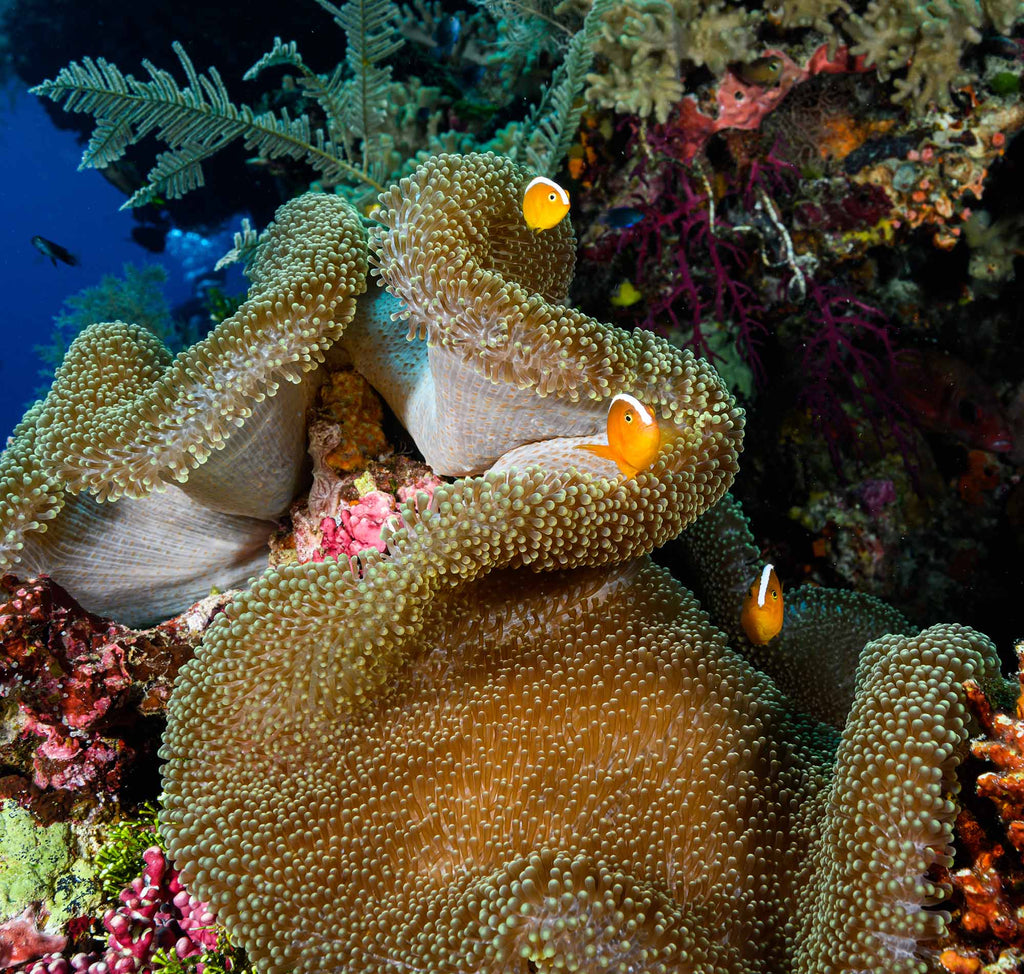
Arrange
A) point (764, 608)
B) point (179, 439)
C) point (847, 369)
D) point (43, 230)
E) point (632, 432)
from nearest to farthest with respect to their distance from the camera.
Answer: point (632, 432) < point (179, 439) < point (764, 608) < point (847, 369) < point (43, 230)

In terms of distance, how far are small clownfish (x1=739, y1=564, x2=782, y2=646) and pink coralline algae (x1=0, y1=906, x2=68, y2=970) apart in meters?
2.15

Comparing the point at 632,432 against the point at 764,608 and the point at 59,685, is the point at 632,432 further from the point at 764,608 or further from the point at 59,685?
the point at 59,685

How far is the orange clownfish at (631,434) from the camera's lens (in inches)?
59.1

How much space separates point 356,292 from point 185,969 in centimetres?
188

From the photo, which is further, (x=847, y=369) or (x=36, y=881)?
(x=847, y=369)

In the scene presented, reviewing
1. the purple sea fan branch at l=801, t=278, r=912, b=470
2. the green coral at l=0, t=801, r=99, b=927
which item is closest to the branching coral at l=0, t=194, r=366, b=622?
the green coral at l=0, t=801, r=99, b=927

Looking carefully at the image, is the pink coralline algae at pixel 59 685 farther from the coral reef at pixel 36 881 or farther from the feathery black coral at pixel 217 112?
the feathery black coral at pixel 217 112

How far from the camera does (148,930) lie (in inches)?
72.5

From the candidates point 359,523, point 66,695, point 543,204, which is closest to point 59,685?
point 66,695

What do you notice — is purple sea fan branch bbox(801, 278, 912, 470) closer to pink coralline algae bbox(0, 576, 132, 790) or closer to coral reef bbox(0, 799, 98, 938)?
pink coralline algae bbox(0, 576, 132, 790)

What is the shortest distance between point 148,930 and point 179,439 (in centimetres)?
134

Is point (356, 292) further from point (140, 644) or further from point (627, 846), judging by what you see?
point (627, 846)

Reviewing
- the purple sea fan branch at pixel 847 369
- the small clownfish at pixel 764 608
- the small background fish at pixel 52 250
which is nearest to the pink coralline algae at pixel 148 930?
the small clownfish at pixel 764 608

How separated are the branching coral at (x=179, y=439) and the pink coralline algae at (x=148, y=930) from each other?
3.11 ft
